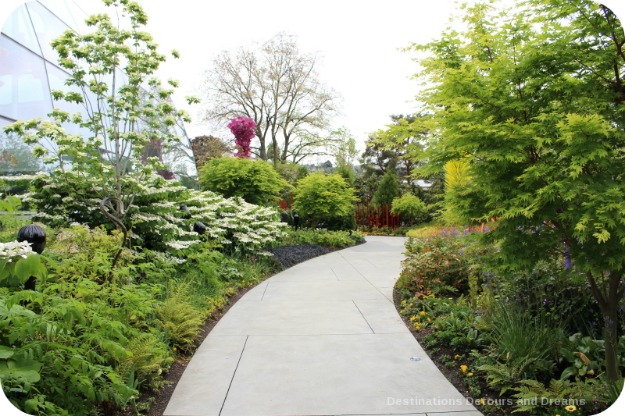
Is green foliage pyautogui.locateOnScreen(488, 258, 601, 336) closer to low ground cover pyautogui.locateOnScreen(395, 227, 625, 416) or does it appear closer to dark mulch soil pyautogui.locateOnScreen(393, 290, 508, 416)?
low ground cover pyautogui.locateOnScreen(395, 227, 625, 416)

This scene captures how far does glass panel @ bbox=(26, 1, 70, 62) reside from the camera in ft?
21.4

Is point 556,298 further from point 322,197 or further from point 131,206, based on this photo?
point 322,197

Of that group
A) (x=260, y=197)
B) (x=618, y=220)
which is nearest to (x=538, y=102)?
(x=618, y=220)

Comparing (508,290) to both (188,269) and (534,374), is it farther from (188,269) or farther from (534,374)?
(188,269)

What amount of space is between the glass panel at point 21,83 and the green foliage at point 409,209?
14.8m

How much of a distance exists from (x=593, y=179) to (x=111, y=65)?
5.77 metres

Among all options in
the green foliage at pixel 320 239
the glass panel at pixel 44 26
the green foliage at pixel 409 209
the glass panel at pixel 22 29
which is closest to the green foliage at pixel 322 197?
the green foliage at pixel 320 239

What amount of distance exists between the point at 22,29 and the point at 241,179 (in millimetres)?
5770

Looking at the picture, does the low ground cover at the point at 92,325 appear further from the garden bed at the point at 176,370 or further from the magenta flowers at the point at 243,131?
the magenta flowers at the point at 243,131

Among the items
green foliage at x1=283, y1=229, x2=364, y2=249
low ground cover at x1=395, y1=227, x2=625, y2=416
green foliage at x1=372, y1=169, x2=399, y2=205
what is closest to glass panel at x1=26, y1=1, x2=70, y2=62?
low ground cover at x1=395, y1=227, x2=625, y2=416

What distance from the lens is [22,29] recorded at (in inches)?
241

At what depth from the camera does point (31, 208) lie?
5.74m

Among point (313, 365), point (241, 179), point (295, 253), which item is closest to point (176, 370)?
point (313, 365)

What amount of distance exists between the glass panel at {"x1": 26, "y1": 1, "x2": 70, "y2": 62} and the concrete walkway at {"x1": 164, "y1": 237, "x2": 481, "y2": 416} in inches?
200
